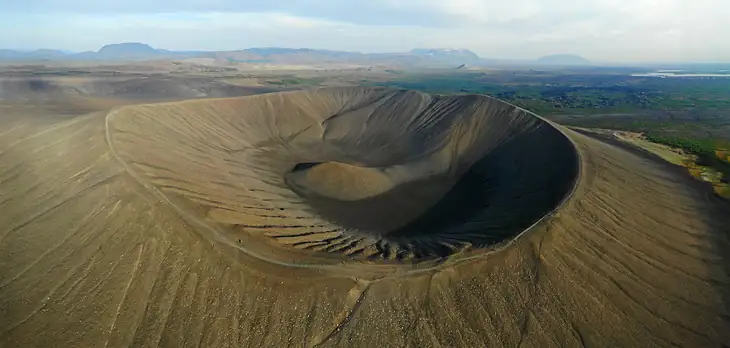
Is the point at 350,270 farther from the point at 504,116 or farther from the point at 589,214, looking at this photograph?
the point at 504,116

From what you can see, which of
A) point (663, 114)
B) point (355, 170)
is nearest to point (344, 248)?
point (355, 170)

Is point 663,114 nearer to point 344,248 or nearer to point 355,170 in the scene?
point 355,170

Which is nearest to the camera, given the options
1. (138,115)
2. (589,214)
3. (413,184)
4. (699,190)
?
(589,214)

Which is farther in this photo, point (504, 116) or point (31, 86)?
point (31, 86)

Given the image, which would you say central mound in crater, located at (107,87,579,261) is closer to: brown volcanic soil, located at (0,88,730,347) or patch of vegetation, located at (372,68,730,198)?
brown volcanic soil, located at (0,88,730,347)

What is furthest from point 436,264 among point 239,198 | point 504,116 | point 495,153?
point 504,116

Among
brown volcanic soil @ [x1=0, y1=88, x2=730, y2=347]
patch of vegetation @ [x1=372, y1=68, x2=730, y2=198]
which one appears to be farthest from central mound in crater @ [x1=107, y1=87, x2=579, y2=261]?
patch of vegetation @ [x1=372, y1=68, x2=730, y2=198]
